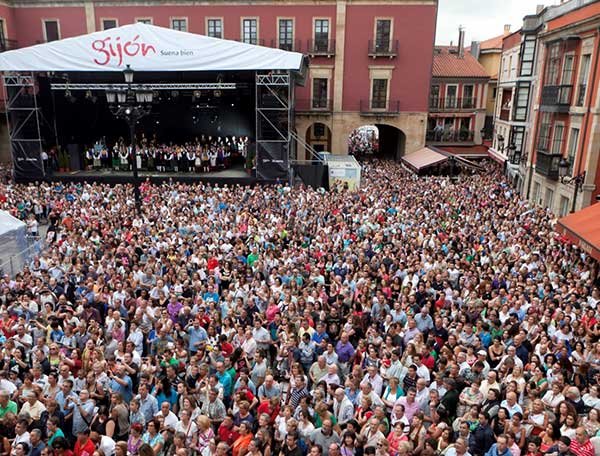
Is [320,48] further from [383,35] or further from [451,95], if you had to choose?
[451,95]

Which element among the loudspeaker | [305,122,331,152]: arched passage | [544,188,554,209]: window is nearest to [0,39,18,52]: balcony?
the loudspeaker

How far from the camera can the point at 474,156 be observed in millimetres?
40094

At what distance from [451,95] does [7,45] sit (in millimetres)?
30599

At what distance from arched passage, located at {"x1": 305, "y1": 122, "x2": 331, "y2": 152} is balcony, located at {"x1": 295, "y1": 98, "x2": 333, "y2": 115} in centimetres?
335

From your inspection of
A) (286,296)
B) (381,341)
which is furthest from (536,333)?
(286,296)

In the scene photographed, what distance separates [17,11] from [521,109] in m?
30.1

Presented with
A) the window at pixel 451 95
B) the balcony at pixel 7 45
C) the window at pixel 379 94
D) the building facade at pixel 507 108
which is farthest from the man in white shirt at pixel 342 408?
the window at pixel 451 95

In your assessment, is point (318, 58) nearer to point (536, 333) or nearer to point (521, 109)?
point (521, 109)

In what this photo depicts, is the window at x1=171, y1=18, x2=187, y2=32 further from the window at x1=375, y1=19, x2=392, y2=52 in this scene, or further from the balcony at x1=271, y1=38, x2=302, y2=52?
the window at x1=375, y1=19, x2=392, y2=52

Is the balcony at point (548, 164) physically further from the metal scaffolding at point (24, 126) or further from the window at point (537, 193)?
the metal scaffolding at point (24, 126)

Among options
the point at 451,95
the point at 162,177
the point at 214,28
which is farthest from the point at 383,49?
the point at 162,177

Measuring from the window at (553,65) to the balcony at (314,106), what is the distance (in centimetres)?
1339

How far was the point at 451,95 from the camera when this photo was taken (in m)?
40.7

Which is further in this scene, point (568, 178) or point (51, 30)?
point (51, 30)
